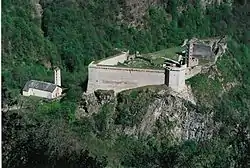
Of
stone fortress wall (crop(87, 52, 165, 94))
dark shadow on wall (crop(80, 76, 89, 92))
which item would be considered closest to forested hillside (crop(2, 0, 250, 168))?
dark shadow on wall (crop(80, 76, 89, 92))

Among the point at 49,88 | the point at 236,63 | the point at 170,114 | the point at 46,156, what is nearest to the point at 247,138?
the point at 46,156

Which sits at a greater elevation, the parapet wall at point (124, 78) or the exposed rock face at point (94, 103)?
the parapet wall at point (124, 78)

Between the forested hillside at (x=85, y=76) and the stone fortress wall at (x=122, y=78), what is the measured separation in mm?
589

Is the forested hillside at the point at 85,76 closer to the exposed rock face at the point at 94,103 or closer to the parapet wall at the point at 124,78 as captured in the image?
the exposed rock face at the point at 94,103

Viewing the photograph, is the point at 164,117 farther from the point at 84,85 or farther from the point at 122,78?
the point at 84,85

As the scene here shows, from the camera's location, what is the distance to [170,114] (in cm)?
2223

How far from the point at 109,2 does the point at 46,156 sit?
956 inches

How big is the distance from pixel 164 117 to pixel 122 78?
1.91 meters

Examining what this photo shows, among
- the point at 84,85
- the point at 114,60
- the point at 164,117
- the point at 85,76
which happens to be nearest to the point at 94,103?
the point at 84,85

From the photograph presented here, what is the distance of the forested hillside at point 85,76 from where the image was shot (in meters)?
10.9

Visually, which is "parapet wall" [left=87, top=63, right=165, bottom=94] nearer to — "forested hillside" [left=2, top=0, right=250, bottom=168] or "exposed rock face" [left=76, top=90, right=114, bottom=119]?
"exposed rock face" [left=76, top=90, right=114, bottom=119]

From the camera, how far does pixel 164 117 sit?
22.1 meters

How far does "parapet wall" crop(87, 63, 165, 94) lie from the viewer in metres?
22.4

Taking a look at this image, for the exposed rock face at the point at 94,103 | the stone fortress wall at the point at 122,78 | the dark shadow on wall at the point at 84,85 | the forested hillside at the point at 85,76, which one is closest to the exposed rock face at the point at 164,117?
the exposed rock face at the point at 94,103
